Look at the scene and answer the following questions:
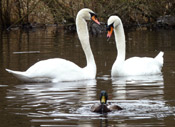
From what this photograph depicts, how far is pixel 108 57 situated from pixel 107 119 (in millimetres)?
8086

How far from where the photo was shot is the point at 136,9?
2984 cm

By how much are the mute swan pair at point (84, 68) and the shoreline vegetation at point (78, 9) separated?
13772 millimetres

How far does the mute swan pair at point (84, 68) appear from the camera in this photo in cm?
1098

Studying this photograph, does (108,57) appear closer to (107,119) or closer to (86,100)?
(86,100)

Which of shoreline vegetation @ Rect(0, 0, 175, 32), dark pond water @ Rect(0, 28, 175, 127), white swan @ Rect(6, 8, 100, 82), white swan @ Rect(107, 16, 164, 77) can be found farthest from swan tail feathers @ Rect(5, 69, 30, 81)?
shoreline vegetation @ Rect(0, 0, 175, 32)

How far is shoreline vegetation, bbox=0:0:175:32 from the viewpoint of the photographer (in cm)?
2845

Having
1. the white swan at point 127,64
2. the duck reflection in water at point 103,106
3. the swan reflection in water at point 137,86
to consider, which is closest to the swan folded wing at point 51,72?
the swan reflection in water at point 137,86

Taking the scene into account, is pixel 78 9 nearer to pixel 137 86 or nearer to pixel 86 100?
pixel 137 86

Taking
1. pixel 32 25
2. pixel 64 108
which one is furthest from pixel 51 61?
pixel 32 25

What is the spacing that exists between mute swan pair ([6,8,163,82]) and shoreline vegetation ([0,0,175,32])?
13.8 metres

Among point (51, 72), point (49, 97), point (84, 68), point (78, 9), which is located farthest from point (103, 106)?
point (78, 9)

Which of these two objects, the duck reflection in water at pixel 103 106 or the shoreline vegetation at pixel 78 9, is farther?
the shoreline vegetation at pixel 78 9

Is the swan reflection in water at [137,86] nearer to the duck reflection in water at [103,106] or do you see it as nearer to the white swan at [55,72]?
the white swan at [55,72]

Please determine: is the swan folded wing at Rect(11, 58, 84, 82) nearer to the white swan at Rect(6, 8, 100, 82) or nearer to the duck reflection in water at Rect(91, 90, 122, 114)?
the white swan at Rect(6, 8, 100, 82)
